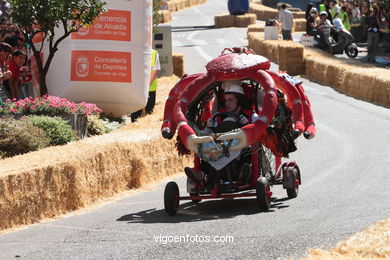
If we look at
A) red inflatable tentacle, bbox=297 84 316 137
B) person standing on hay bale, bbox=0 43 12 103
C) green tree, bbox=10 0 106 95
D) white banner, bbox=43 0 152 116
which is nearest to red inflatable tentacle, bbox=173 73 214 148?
red inflatable tentacle, bbox=297 84 316 137

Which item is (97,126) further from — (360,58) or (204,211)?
(360,58)

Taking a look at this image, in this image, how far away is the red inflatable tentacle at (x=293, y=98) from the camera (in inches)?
445

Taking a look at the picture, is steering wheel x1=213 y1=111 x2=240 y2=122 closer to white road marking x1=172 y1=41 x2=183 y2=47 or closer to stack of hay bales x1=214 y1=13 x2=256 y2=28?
white road marking x1=172 y1=41 x2=183 y2=47

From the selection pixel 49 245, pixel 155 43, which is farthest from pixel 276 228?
pixel 155 43

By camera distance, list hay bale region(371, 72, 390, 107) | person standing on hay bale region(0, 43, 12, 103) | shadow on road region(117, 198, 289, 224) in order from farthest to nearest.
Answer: hay bale region(371, 72, 390, 107)
person standing on hay bale region(0, 43, 12, 103)
shadow on road region(117, 198, 289, 224)

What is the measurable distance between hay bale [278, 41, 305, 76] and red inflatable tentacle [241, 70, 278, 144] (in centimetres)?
1996

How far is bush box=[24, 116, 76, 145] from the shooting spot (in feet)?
44.4

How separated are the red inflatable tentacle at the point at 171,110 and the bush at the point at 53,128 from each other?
261cm

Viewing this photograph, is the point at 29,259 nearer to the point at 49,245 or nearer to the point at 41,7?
the point at 49,245

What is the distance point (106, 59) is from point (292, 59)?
1477cm

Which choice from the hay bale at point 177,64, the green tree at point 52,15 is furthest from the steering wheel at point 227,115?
the hay bale at point 177,64

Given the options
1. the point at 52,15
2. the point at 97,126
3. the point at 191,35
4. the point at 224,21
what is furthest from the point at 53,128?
the point at 224,21

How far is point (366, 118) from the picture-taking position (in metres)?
20.3

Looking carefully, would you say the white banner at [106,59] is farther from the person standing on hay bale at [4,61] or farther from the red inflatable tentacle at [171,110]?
the red inflatable tentacle at [171,110]
